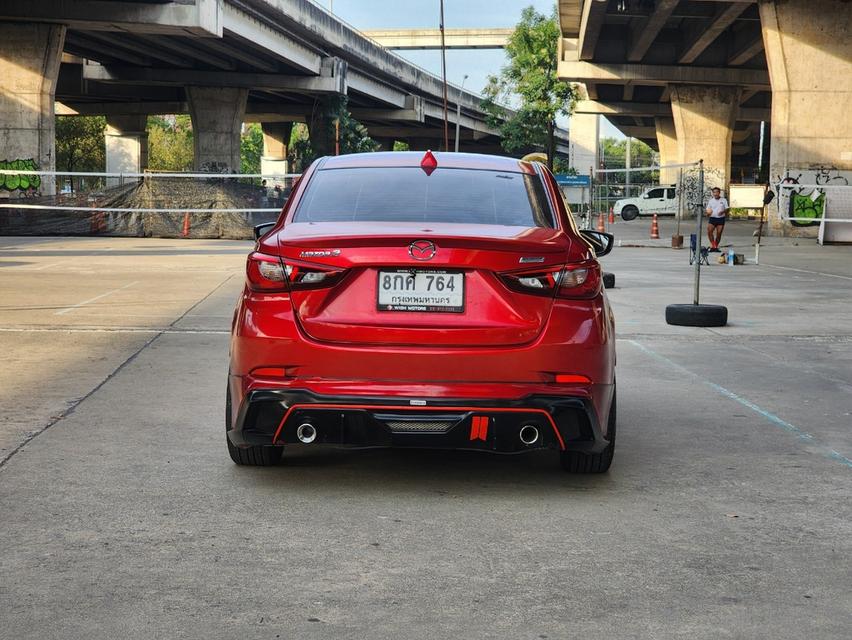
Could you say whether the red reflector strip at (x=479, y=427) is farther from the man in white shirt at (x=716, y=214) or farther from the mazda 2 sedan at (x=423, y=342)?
the man in white shirt at (x=716, y=214)

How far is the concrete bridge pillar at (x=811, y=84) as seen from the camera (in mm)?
36094

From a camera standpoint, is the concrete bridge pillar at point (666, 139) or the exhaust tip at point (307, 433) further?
the concrete bridge pillar at point (666, 139)

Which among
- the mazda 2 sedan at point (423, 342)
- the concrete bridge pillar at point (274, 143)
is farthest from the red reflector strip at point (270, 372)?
the concrete bridge pillar at point (274, 143)

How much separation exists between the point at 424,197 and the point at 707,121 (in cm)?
5560

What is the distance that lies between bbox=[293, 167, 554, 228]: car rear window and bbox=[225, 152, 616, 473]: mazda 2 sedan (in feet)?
0.91

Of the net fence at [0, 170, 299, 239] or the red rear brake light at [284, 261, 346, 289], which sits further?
the net fence at [0, 170, 299, 239]

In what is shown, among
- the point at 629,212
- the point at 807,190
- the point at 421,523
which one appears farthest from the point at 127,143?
the point at 421,523

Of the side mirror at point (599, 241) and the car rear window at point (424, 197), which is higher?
the car rear window at point (424, 197)

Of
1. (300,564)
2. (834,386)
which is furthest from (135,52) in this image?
(300,564)

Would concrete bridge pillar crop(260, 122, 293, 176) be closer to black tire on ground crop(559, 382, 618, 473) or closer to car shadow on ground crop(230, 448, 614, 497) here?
car shadow on ground crop(230, 448, 614, 497)

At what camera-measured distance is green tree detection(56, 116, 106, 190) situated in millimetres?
94062

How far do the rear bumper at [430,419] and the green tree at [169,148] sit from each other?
104 metres

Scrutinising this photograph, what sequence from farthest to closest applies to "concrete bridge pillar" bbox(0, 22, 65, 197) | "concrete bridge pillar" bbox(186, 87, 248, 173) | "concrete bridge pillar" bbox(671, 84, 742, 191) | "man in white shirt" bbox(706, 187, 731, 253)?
"concrete bridge pillar" bbox(186, 87, 248, 173), "concrete bridge pillar" bbox(671, 84, 742, 191), "concrete bridge pillar" bbox(0, 22, 65, 197), "man in white shirt" bbox(706, 187, 731, 253)

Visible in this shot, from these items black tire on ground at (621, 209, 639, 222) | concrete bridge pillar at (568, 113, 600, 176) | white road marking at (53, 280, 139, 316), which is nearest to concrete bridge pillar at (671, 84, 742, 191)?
black tire on ground at (621, 209, 639, 222)
